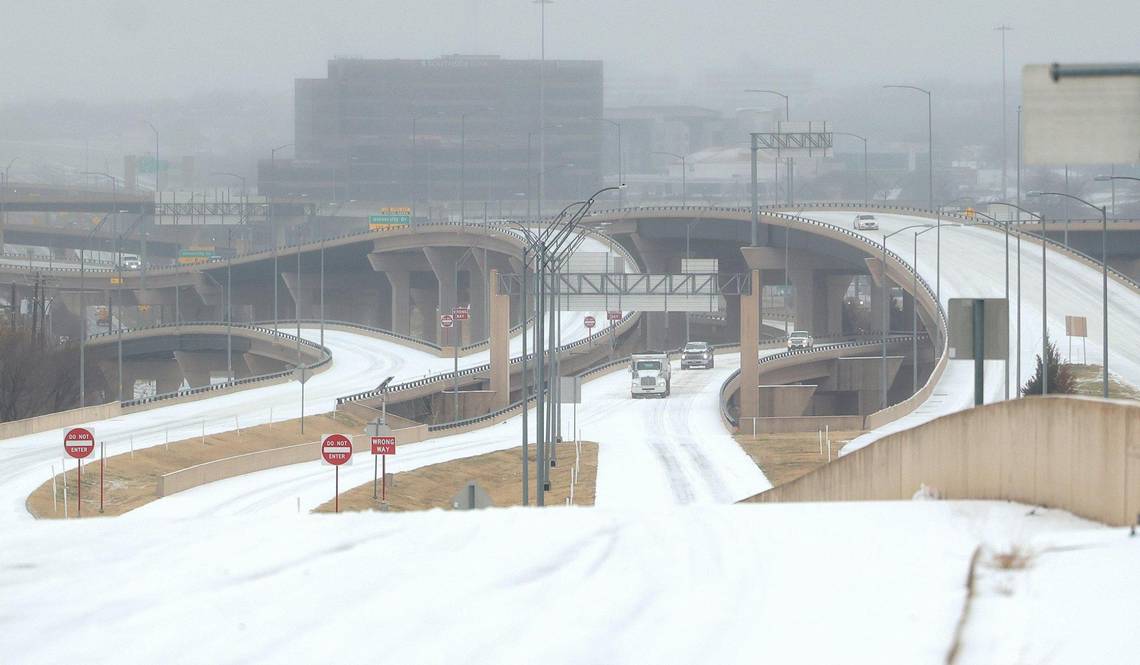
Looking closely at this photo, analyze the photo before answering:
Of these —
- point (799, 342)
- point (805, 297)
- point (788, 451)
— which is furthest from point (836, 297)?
point (788, 451)

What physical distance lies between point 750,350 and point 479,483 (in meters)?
43.8

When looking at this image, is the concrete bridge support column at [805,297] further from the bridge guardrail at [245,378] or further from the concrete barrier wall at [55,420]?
the concrete barrier wall at [55,420]

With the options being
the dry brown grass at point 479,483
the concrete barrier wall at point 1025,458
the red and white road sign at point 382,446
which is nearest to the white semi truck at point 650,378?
the dry brown grass at point 479,483

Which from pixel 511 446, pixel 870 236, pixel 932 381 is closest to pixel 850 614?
pixel 511 446

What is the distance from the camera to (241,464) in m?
59.8

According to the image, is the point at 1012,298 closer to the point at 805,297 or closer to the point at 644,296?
the point at 644,296

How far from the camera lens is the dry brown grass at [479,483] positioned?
5206cm

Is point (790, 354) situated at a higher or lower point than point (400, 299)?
lower

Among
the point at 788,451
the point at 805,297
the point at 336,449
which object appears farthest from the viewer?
the point at 805,297

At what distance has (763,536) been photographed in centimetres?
1382

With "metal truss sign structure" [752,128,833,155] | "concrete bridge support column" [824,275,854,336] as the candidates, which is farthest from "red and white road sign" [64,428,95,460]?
"concrete bridge support column" [824,275,854,336]

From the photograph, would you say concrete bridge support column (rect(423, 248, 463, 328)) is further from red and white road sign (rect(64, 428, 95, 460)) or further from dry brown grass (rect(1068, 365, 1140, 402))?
red and white road sign (rect(64, 428, 95, 460))

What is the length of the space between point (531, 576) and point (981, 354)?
1243 cm

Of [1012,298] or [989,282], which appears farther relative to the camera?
[989,282]
